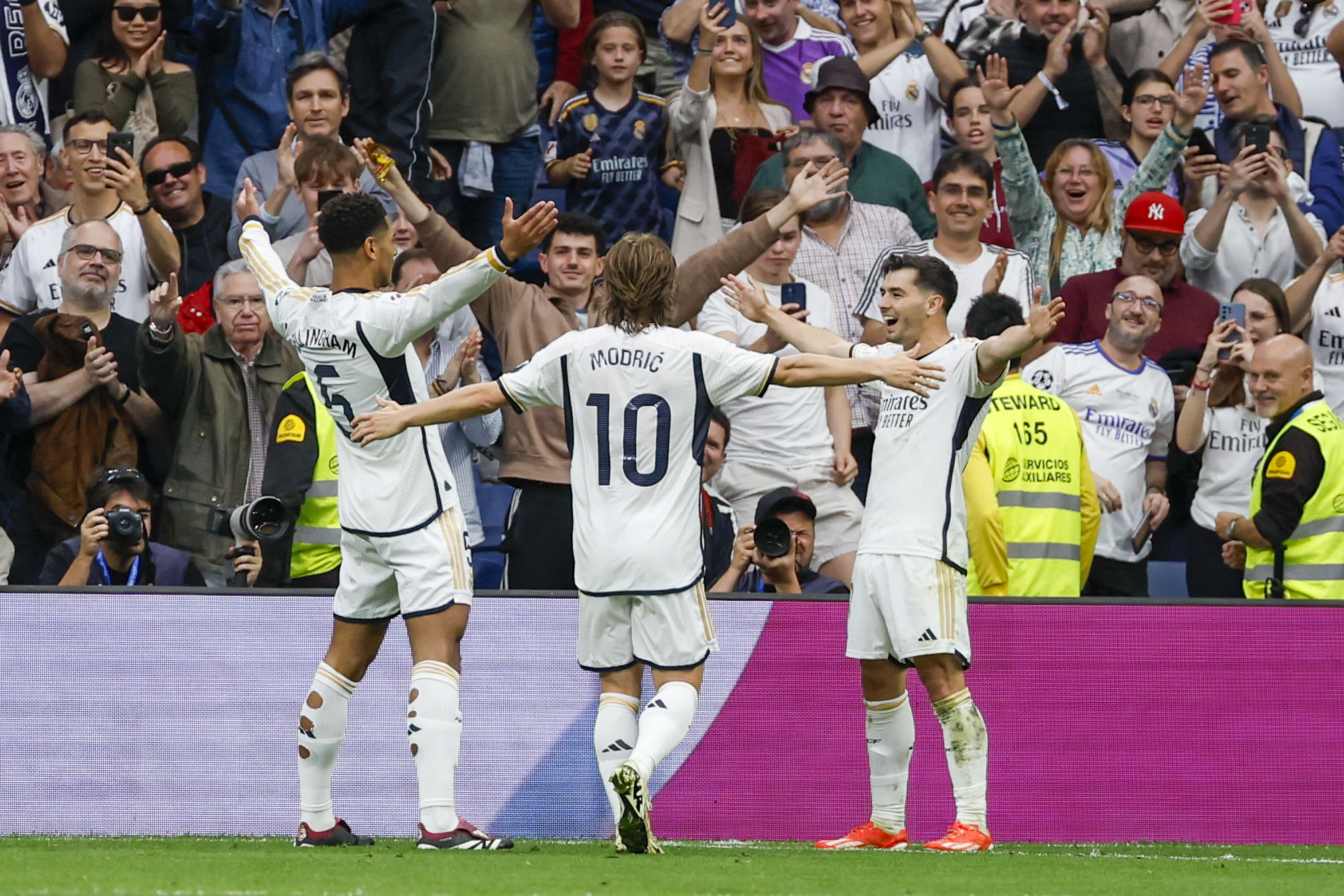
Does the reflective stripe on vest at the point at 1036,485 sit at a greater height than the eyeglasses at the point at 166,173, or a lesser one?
lesser

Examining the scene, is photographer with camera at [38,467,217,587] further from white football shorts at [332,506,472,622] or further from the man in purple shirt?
the man in purple shirt

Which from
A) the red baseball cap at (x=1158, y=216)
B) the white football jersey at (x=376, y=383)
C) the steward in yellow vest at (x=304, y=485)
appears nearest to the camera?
the white football jersey at (x=376, y=383)

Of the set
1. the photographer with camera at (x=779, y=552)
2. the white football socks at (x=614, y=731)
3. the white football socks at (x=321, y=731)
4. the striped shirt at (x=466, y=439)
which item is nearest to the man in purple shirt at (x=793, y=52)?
the striped shirt at (x=466, y=439)

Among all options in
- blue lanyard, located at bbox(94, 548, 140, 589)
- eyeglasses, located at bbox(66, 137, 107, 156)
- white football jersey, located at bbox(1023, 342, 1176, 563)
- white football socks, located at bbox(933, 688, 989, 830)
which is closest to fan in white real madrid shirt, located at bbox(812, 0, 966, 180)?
white football jersey, located at bbox(1023, 342, 1176, 563)

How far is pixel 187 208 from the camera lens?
1044 centimetres

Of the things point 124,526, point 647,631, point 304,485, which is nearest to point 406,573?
point 647,631

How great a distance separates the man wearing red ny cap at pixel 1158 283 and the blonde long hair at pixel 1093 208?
1.19 feet

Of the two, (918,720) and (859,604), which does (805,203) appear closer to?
(859,604)

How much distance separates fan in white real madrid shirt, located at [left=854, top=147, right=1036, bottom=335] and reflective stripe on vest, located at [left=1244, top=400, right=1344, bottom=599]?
2039 mm

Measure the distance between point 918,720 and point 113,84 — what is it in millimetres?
6433

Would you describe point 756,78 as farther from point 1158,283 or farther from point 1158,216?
point 1158,283

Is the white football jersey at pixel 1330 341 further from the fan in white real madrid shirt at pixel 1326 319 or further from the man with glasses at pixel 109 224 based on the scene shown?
the man with glasses at pixel 109 224

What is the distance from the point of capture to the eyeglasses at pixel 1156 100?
37.5 ft

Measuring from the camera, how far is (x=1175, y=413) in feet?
33.2
